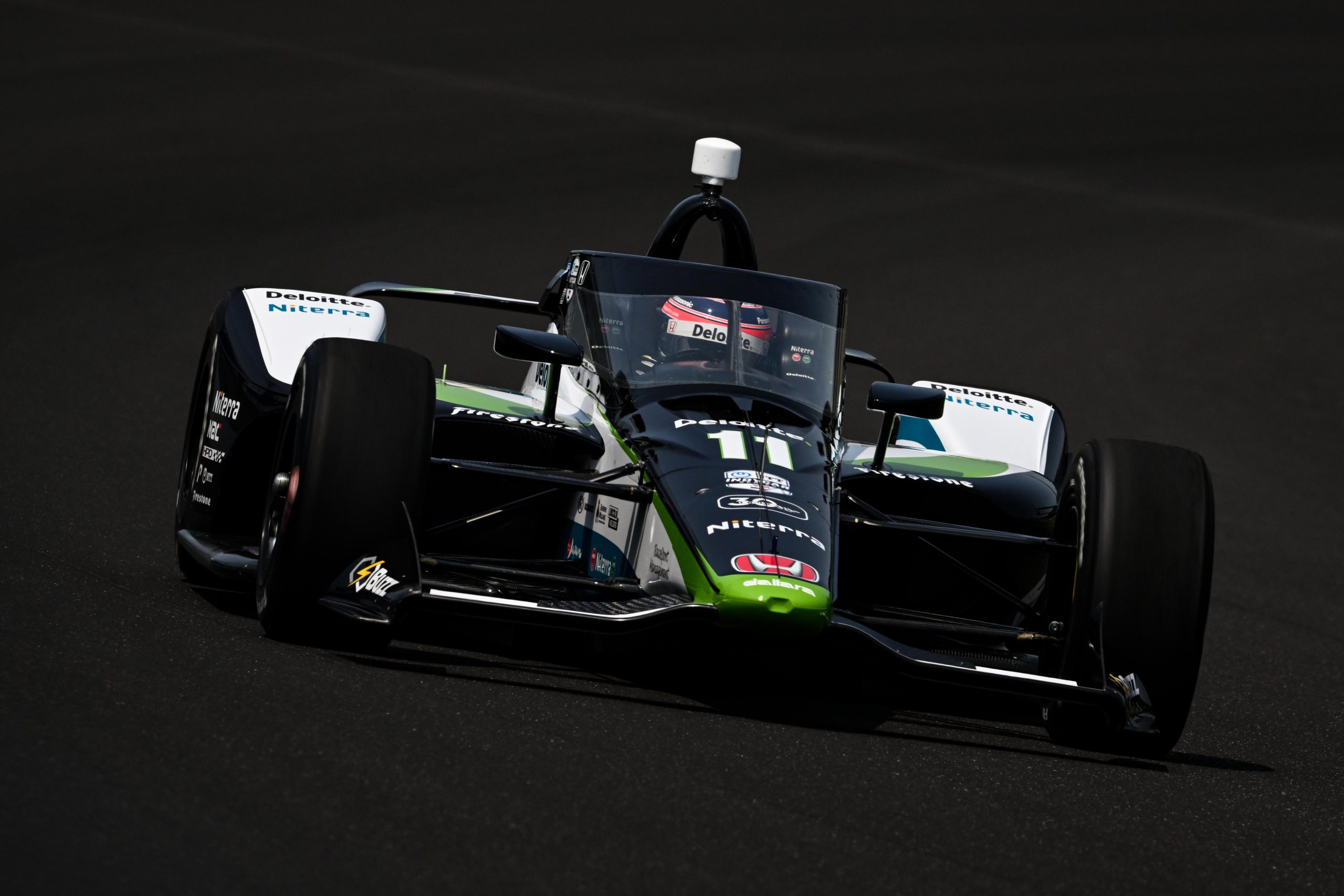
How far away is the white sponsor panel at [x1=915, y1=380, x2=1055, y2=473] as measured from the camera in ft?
27.1

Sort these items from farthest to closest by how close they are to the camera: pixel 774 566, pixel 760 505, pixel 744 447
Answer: pixel 744 447
pixel 760 505
pixel 774 566

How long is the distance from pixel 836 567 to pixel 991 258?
40.6ft

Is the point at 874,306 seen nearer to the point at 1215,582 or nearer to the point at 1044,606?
the point at 1215,582

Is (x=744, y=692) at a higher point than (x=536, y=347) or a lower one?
lower

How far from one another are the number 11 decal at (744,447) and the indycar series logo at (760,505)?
0.24 m

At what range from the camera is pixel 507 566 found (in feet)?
20.1

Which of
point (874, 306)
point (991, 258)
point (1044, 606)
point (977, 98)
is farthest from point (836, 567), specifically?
point (977, 98)

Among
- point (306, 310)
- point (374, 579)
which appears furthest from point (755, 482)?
point (306, 310)

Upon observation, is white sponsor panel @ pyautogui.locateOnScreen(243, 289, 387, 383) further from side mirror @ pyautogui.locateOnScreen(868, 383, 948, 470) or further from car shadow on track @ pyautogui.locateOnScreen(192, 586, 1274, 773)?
side mirror @ pyautogui.locateOnScreen(868, 383, 948, 470)

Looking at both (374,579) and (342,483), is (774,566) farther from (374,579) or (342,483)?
(342,483)

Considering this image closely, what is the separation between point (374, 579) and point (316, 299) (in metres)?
2.49

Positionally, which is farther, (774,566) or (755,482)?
(755,482)

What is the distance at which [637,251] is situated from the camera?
1598cm

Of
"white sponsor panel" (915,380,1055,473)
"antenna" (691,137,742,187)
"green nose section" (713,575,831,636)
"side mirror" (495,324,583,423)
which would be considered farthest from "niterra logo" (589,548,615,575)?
"antenna" (691,137,742,187)
